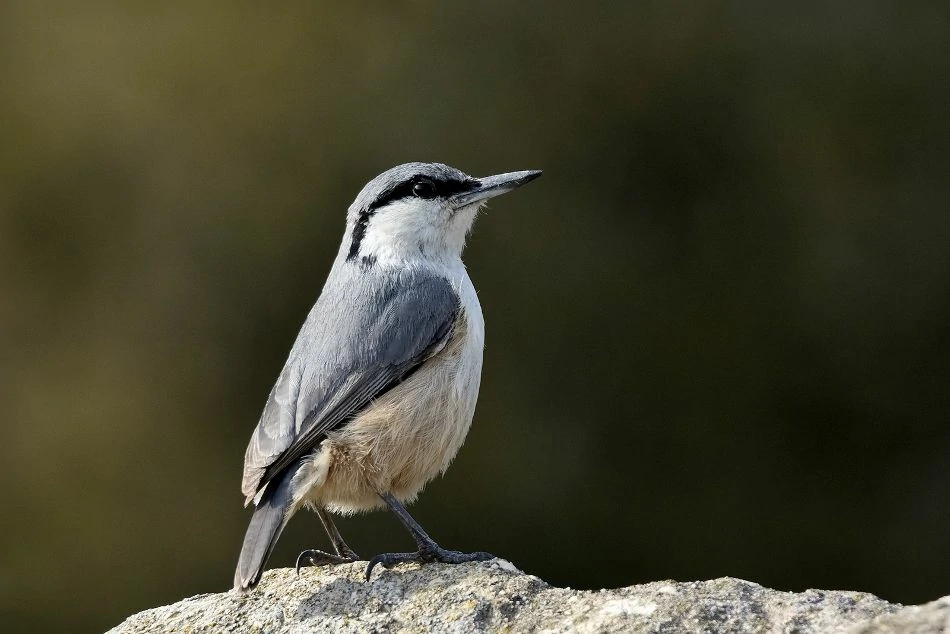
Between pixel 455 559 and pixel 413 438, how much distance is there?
0.48 meters

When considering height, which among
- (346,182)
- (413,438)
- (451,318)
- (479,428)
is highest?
(346,182)

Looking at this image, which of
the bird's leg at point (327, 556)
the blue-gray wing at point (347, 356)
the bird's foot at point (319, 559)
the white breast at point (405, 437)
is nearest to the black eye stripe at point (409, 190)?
the blue-gray wing at point (347, 356)

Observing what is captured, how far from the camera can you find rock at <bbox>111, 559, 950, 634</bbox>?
2898mm

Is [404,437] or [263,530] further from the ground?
[404,437]

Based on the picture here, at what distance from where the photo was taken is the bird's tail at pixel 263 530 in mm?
3533

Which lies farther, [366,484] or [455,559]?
[366,484]

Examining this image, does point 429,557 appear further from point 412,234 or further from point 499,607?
point 412,234

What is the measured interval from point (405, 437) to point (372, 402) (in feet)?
0.55

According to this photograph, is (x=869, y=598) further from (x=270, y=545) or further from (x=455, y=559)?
(x=270, y=545)

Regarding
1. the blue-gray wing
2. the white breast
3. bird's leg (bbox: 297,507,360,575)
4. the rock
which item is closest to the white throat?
the blue-gray wing

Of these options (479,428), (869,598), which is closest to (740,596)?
(869,598)

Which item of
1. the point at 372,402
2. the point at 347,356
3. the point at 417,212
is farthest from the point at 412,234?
the point at 372,402

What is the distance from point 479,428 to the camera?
6.43 meters

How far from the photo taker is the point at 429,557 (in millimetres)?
3795
